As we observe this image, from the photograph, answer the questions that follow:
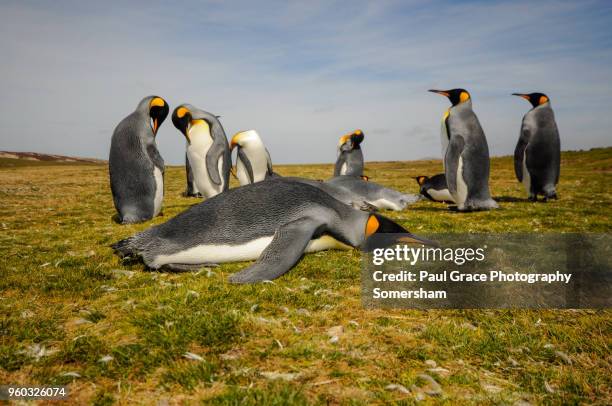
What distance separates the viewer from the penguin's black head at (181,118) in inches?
396

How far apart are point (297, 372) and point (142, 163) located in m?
6.29

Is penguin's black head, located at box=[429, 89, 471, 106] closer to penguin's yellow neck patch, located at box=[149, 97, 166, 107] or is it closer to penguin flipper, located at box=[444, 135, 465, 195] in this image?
penguin flipper, located at box=[444, 135, 465, 195]

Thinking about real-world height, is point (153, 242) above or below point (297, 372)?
above

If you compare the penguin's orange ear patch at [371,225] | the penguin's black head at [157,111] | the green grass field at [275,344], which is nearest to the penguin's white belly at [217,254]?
the green grass field at [275,344]

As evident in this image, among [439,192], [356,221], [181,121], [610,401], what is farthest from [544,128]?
[610,401]

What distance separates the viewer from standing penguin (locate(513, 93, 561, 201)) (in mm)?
10375

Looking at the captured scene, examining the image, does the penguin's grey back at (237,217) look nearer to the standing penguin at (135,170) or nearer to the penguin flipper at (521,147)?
the standing penguin at (135,170)

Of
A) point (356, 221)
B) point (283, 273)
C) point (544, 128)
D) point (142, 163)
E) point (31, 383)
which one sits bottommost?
point (31, 383)

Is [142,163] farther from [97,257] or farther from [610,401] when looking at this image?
[610,401]

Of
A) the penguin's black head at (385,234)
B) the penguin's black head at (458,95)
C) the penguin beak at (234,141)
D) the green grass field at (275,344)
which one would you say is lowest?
the green grass field at (275,344)

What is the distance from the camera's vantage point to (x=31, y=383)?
6.78ft

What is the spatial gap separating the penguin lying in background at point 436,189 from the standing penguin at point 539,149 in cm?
219

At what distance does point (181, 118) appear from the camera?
1005 centimetres

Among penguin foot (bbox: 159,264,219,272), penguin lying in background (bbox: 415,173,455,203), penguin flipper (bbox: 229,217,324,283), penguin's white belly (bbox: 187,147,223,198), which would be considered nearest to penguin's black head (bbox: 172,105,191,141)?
penguin's white belly (bbox: 187,147,223,198)
